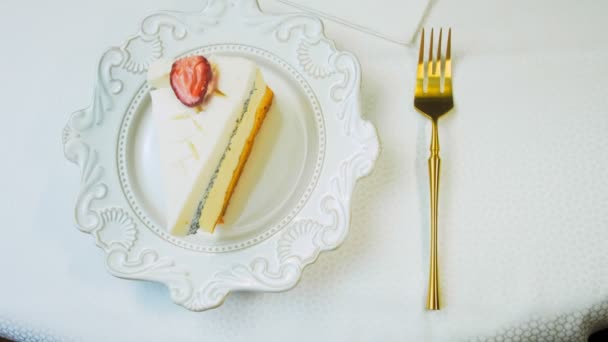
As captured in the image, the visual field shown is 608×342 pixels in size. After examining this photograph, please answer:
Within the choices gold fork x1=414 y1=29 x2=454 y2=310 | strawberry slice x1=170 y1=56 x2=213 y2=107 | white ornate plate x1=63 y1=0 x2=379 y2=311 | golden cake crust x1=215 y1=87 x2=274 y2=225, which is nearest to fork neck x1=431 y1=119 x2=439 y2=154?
gold fork x1=414 y1=29 x2=454 y2=310

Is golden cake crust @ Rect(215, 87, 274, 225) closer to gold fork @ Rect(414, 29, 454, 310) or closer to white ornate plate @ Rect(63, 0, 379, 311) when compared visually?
white ornate plate @ Rect(63, 0, 379, 311)

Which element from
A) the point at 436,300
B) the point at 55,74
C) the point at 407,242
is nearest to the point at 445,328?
the point at 436,300

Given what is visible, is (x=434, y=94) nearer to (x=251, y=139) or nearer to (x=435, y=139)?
(x=435, y=139)

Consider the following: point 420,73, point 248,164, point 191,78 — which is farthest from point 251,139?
point 420,73

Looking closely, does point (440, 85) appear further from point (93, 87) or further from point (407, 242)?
point (93, 87)

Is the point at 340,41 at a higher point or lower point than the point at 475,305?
higher

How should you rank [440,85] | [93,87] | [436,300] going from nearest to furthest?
1. [436,300]
2. [440,85]
3. [93,87]
